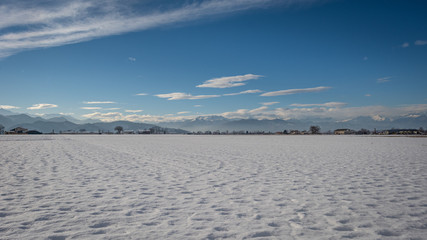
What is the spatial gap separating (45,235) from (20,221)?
1122 mm

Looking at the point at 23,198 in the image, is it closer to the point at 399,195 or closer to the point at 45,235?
the point at 45,235

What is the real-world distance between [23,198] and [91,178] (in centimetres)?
285

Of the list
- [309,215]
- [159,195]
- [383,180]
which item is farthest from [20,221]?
[383,180]

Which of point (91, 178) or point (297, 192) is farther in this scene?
point (91, 178)

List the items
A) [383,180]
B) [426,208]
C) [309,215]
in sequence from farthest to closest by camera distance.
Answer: [383,180]
[426,208]
[309,215]

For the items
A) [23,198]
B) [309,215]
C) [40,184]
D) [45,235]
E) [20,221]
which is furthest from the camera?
[40,184]

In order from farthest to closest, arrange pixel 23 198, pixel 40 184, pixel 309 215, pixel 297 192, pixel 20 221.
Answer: pixel 40 184 → pixel 297 192 → pixel 23 198 → pixel 309 215 → pixel 20 221

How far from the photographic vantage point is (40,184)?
8.56 m

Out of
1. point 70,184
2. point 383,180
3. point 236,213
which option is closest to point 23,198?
point 70,184

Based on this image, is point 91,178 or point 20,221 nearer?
point 20,221

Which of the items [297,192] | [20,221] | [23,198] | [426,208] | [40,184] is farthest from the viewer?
[40,184]

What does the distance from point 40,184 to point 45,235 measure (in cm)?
493

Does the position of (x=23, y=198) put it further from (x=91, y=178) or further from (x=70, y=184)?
(x=91, y=178)

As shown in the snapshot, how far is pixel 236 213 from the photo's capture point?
18.7 feet
